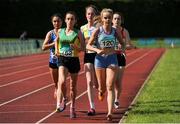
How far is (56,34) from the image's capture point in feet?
40.7

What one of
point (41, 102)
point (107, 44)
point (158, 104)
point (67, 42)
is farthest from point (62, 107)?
point (158, 104)

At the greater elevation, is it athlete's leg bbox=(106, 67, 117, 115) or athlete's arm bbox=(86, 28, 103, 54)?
athlete's arm bbox=(86, 28, 103, 54)

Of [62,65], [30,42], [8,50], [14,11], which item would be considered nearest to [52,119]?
[62,65]

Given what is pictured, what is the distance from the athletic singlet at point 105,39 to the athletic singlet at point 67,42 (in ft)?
1.66

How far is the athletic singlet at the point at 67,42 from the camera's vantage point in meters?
11.5

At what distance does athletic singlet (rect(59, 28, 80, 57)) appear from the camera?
11.5 meters

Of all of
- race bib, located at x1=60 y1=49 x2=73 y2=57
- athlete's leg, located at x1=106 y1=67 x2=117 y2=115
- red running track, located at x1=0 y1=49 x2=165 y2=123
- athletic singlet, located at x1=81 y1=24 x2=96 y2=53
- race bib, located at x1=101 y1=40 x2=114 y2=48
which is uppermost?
athletic singlet, located at x1=81 y1=24 x2=96 y2=53

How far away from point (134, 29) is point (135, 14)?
2.25 meters

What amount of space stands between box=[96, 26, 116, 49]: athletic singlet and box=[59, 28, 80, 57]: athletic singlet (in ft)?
1.66

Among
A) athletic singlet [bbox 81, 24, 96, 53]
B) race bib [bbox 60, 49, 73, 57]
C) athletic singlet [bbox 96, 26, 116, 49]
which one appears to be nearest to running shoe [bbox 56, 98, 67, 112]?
race bib [bbox 60, 49, 73, 57]

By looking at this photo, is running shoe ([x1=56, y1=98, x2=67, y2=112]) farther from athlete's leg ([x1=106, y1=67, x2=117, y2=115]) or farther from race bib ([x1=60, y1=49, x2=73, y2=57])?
athlete's leg ([x1=106, y1=67, x2=117, y2=115])

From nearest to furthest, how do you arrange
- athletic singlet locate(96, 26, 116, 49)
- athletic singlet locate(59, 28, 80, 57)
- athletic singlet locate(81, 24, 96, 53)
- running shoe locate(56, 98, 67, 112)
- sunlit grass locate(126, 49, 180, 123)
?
sunlit grass locate(126, 49, 180, 123)
athletic singlet locate(96, 26, 116, 49)
athletic singlet locate(59, 28, 80, 57)
running shoe locate(56, 98, 67, 112)
athletic singlet locate(81, 24, 96, 53)

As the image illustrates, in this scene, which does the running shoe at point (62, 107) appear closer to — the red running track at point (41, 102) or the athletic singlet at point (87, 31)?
the red running track at point (41, 102)

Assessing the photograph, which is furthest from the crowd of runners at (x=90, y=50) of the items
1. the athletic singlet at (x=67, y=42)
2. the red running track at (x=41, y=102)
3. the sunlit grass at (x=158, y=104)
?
the sunlit grass at (x=158, y=104)
